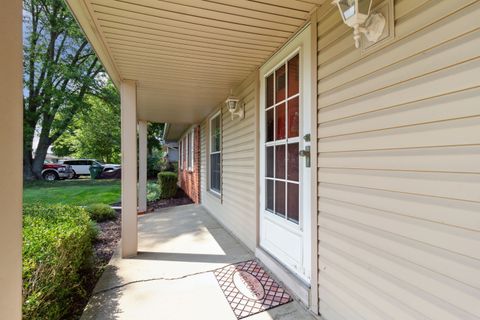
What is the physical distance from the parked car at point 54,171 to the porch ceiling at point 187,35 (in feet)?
61.0

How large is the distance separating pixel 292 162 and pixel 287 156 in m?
0.12

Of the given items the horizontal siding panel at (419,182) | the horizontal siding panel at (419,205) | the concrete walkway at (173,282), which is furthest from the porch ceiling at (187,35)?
the concrete walkway at (173,282)

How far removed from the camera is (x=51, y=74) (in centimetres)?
1594

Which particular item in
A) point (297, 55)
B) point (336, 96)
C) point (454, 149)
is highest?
point (297, 55)

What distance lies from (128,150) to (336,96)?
292cm

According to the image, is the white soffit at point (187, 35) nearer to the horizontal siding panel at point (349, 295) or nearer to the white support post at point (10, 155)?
the white support post at point (10, 155)

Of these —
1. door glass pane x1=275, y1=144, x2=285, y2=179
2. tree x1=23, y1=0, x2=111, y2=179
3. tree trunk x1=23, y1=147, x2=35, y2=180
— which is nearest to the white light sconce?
door glass pane x1=275, y1=144, x2=285, y2=179

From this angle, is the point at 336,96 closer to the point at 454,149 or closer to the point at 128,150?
the point at 454,149

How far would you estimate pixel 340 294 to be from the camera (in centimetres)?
201

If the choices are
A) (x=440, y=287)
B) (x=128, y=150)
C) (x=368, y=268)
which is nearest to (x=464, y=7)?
(x=440, y=287)

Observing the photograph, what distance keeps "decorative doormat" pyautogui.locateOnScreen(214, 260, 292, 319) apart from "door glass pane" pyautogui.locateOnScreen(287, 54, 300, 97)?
79.3 inches

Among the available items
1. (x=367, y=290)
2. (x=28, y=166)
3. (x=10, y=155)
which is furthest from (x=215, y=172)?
(x=28, y=166)

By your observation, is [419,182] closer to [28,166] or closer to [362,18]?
[362,18]

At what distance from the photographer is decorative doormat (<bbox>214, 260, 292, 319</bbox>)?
8.22 ft
